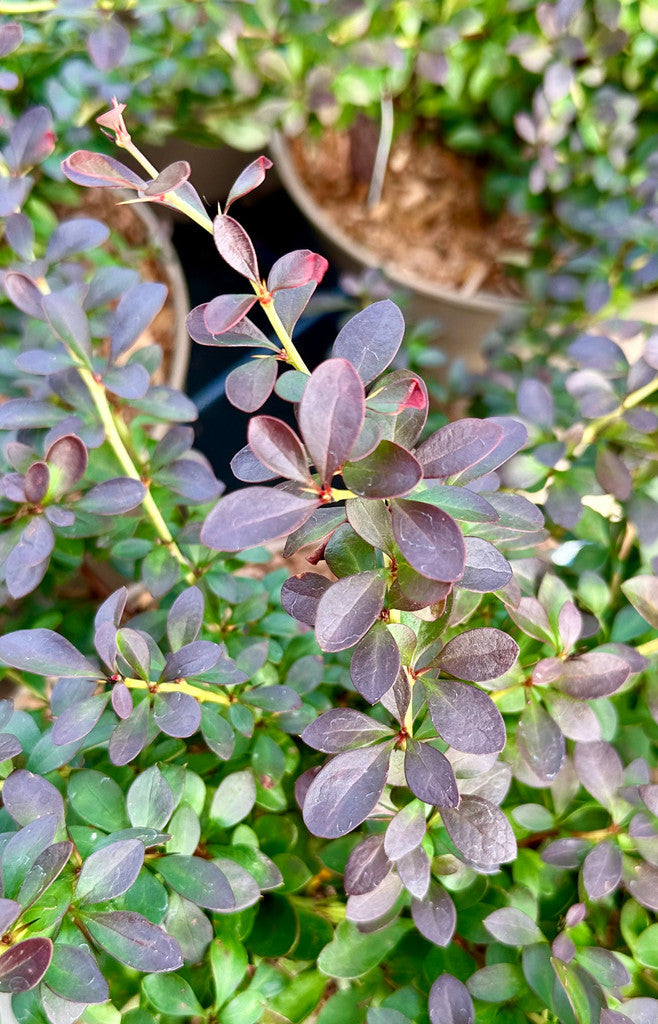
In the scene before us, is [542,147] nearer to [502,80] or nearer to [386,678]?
[502,80]

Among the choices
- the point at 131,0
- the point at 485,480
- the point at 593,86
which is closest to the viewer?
the point at 485,480

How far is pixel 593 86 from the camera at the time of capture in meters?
1.18

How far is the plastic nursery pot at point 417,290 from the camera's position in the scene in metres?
1.48

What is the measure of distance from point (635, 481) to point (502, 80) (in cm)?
84

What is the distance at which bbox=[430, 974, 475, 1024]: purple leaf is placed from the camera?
459 millimetres

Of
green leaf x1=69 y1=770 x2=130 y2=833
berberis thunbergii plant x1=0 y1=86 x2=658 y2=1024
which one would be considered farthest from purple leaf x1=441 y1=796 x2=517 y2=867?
green leaf x1=69 y1=770 x2=130 y2=833

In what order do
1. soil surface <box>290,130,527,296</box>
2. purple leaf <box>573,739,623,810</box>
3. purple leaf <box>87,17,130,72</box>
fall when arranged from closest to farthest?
purple leaf <box>573,739,623,810</box> → purple leaf <box>87,17,130,72</box> → soil surface <box>290,130,527,296</box>

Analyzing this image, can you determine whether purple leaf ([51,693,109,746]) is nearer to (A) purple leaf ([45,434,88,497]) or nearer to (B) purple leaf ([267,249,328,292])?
(A) purple leaf ([45,434,88,497])

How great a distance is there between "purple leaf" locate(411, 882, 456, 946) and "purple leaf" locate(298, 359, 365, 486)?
0.98 feet

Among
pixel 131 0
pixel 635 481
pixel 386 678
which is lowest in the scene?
pixel 635 481

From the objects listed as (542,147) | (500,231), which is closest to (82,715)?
(542,147)

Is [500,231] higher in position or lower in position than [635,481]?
lower

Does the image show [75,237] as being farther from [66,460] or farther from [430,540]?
[430,540]

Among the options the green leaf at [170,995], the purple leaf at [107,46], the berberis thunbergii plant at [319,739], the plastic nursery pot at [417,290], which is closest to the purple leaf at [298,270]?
the berberis thunbergii plant at [319,739]
